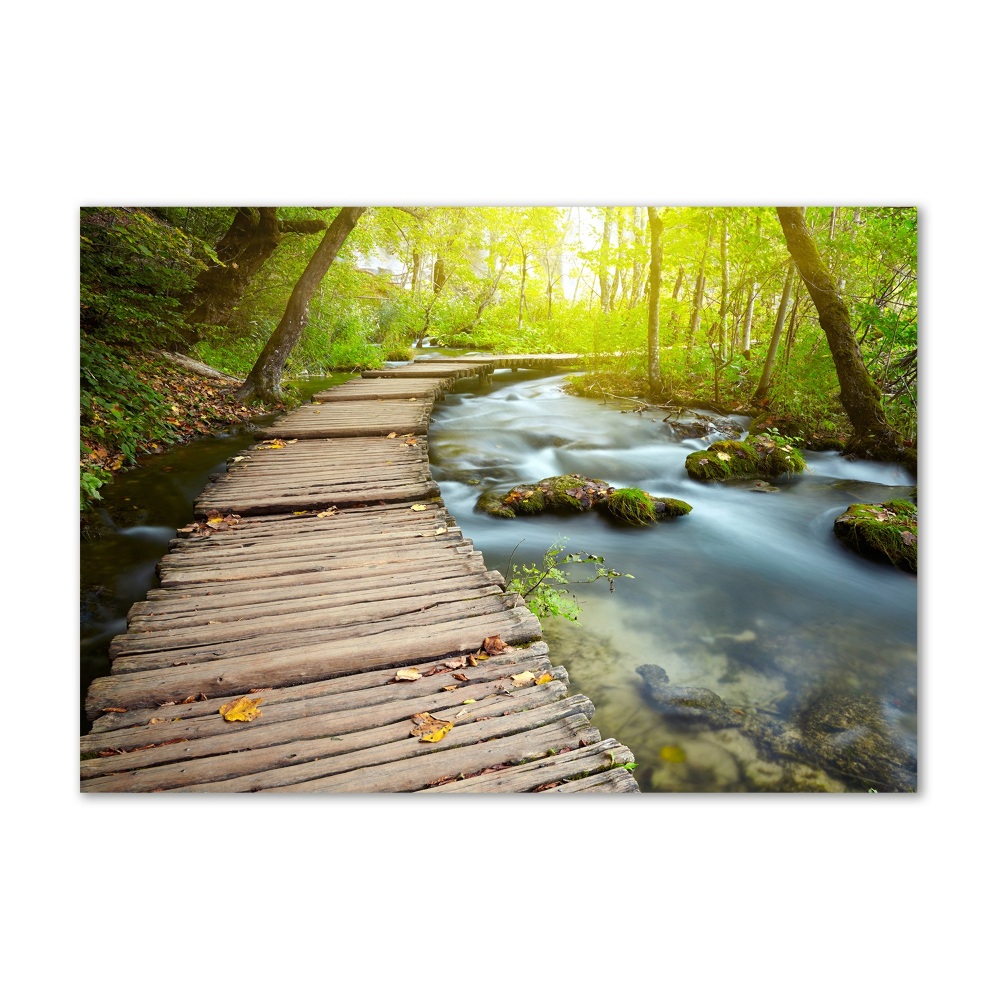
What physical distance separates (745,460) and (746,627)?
1960 millimetres

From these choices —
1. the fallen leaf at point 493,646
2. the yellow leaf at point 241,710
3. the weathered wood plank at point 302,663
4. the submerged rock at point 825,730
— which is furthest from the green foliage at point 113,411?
the submerged rock at point 825,730

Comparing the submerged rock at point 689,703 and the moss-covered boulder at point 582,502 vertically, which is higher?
the moss-covered boulder at point 582,502

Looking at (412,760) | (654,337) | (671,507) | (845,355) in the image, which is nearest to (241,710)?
(412,760)

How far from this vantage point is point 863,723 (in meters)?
2.32

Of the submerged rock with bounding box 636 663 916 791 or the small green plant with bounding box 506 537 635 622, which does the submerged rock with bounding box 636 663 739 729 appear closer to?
the submerged rock with bounding box 636 663 916 791

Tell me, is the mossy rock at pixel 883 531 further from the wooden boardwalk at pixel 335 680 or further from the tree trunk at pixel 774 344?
the wooden boardwalk at pixel 335 680

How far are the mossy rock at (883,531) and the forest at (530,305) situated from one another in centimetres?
29

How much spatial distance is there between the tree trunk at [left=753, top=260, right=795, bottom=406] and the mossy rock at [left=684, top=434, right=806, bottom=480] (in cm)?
52

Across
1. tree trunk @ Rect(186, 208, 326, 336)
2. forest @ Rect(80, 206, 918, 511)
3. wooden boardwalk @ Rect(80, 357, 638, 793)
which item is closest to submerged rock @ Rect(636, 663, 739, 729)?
wooden boardwalk @ Rect(80, 357, 638, 793)

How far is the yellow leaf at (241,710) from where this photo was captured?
1.68m

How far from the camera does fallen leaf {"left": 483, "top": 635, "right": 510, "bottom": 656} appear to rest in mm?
1943

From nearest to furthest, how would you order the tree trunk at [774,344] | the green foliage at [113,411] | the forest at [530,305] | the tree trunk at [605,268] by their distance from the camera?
the forest at [530,305] < the green foliage at [113,411] < the tree trunk at [605,268] < the tree trunk at [774,344]
